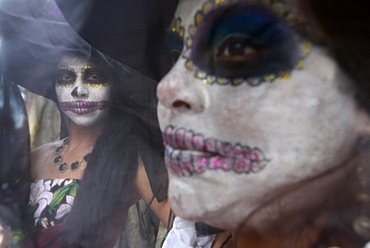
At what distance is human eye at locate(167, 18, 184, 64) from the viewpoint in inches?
25.0

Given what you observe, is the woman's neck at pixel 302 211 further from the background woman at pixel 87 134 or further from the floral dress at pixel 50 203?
the floral dress at pixel 50 203

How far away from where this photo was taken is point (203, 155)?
0.58 m

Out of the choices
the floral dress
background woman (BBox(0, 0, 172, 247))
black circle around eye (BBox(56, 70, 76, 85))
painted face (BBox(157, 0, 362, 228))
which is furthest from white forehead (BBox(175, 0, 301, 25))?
the floral dress

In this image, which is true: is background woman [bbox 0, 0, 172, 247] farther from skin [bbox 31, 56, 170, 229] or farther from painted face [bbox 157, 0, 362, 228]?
painted face [bbox 157, 0, 362, 228]

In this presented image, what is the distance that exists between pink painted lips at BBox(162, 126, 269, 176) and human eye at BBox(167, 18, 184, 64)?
16 centimetres

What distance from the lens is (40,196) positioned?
104cm

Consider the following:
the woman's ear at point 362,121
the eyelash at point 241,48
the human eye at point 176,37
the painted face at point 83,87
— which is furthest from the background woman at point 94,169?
the woman's ear at point 362,121

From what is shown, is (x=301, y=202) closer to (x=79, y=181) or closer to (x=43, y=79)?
(x=79, y=181)

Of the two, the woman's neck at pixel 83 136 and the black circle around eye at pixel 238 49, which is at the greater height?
the black circle around eye at pixel 238 49

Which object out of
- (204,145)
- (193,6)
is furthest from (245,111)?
(193,6)

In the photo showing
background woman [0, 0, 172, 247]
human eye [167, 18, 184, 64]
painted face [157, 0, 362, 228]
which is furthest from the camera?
background woman [0, 0, 172, 247]

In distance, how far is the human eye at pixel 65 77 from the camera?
40.6 inches

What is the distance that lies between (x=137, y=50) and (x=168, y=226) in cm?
49

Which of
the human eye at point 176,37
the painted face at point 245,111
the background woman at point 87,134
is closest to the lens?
the painted face at point 245,111
